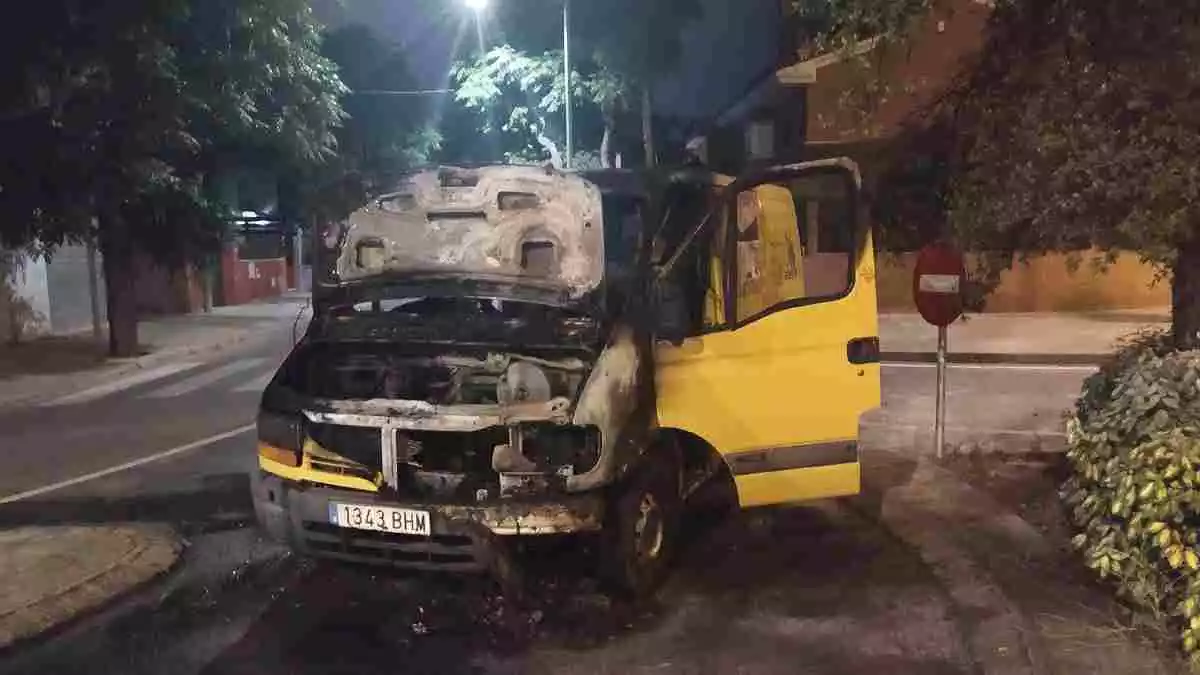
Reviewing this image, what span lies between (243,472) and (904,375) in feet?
26.4

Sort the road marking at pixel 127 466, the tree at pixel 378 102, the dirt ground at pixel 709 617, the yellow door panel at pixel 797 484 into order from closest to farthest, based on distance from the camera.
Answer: the dirt ground at pixel 709 617 → the yellow door panel at pixel 797 484 → the road marking at pixel 127 466 → the tree at pixel 378 102

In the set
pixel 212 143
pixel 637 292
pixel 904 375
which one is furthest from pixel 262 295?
pixel 637 292

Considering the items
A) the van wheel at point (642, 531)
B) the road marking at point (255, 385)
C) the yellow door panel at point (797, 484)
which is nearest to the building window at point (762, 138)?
the road marking at point (255, 385)

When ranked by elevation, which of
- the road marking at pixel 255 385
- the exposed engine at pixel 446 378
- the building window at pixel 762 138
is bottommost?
the road marking at pixel 255 385

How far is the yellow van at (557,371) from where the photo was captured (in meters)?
4.74

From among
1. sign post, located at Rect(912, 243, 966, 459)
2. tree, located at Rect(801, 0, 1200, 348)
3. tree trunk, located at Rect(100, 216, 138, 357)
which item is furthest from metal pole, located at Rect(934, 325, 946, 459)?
tree trunk, located at Rect(100, 216, 138, 357)

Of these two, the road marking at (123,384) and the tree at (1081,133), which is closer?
the tree at (1081,133)

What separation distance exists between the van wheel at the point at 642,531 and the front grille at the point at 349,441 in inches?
46.6

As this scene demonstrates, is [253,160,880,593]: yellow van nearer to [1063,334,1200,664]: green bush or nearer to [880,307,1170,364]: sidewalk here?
[1063,334,1200,664]: green bush

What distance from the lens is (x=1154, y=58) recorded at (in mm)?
5230

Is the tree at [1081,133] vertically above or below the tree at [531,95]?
below

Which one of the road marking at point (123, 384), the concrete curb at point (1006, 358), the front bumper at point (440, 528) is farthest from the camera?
the concrete curb at point (1006, 358)

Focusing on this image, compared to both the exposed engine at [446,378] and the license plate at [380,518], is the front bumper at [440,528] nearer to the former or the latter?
the license plate at [380,518]

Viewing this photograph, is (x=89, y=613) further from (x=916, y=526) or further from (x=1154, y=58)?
(x=1154, y=58)
